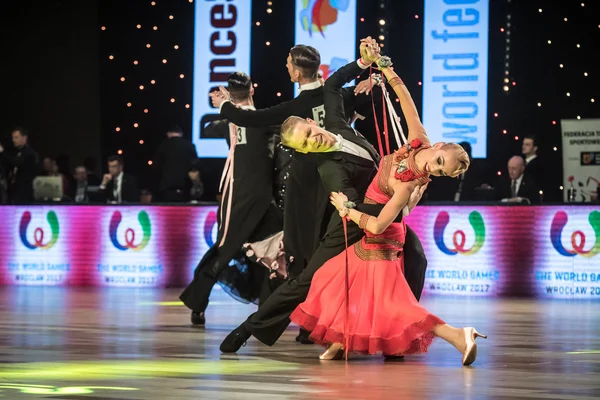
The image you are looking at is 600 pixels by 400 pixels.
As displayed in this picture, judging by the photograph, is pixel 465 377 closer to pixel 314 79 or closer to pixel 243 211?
pixel 314 79

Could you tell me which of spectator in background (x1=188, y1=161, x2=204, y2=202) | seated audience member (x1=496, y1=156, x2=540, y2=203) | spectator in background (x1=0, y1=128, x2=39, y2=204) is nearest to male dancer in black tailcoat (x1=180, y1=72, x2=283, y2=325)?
seated audience member (x1=496, y1=156, x2=540, y2=203)

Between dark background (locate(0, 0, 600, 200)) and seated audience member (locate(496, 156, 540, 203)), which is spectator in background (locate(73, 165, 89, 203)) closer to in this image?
dark background (locate(0, 0, 600, 200))

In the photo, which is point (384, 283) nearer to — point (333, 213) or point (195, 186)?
point (333, 213)

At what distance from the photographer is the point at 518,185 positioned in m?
12.9

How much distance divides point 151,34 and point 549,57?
240 inches

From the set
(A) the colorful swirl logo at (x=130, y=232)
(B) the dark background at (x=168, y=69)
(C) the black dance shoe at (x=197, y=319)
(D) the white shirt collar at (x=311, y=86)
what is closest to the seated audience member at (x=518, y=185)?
(B) the dark background at (x=168, y=69)

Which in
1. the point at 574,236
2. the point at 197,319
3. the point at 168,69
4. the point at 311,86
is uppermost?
the point at 168,69

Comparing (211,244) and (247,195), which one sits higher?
(247,195)

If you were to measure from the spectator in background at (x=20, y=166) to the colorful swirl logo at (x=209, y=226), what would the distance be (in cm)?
272

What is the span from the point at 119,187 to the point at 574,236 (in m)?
5.56

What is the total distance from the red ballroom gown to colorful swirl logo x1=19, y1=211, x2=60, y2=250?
7996mm

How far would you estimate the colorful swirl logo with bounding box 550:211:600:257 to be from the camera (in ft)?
38.8

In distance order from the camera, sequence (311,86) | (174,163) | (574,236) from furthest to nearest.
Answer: (174,163) < (574,236) < (311,86)

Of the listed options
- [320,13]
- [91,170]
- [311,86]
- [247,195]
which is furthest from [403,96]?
[91,170]
